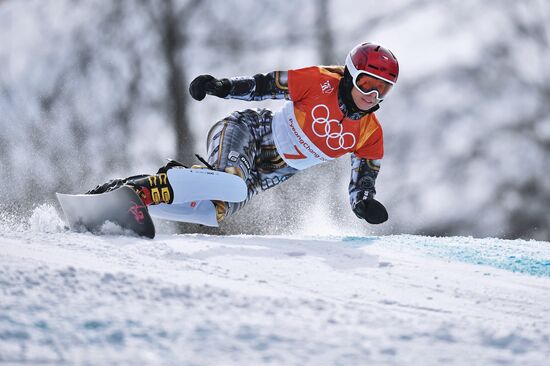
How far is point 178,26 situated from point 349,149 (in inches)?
337

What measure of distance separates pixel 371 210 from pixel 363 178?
235 mm

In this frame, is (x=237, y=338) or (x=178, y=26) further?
(x=178, y=26)

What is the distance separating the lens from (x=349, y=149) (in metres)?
4.24

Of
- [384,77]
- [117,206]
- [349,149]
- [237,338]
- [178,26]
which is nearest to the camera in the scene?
[237,338]

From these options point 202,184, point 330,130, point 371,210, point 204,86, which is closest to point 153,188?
point 202,184

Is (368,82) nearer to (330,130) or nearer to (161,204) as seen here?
(330,130)

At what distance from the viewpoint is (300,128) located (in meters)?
4.16

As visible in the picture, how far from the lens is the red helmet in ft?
12.8

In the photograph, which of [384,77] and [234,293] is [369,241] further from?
[234,293]

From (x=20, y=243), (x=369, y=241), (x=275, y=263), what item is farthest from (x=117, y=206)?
(x=369, y=241)

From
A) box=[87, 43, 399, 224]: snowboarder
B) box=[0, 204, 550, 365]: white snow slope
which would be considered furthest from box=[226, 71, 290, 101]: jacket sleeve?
box=[0, 204, 550, 365]: white snow slope

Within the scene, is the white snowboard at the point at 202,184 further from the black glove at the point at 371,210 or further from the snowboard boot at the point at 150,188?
the black glove at the point at 371,210

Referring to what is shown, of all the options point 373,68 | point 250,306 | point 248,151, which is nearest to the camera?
point 250,306

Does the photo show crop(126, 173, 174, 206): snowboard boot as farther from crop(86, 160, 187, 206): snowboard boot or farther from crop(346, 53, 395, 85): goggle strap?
crop(346, 53, 395, 85): goggle strap
